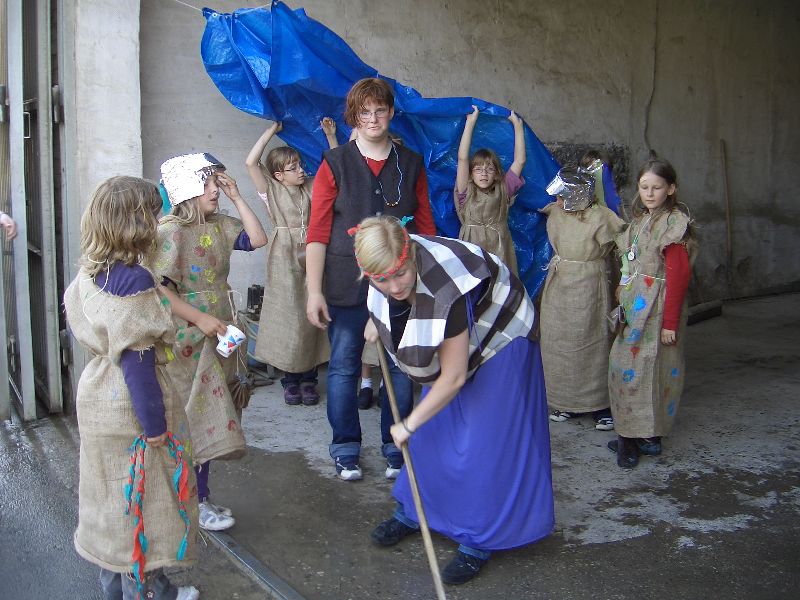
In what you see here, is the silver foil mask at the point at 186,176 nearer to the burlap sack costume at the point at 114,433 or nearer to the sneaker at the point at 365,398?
the burlap sack costume at the point at 114,433

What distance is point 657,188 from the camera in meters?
3.91

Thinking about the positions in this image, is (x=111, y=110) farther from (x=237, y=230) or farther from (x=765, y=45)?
(x=765, y=45)

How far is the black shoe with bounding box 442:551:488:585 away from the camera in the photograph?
2.91m

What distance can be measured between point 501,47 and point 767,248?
438 cm

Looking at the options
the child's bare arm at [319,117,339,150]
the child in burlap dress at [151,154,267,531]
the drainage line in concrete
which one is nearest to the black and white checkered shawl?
the child in burlap dress at [151,154,267,531]

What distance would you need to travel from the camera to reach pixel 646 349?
4.03 m

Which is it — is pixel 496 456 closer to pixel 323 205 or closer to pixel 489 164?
pixel 323 205

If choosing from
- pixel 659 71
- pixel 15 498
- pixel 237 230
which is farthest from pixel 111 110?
pixel 659 71

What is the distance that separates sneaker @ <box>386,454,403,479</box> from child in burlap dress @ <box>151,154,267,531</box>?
779 mm

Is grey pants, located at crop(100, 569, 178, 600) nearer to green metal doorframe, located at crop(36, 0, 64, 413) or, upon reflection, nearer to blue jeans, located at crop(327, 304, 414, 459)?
blue jeans, located at crop(327, 304, 414, 459)

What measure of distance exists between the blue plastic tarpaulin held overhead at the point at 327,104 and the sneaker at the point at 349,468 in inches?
78.6

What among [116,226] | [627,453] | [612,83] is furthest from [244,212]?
[612,83]

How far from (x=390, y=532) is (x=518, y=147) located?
9.19ft

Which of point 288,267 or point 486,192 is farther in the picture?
point 486,192
